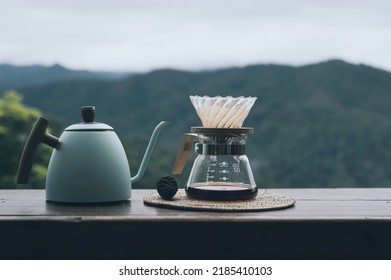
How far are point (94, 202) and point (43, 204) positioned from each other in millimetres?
103

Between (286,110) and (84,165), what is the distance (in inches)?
126

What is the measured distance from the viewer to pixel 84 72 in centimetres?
372

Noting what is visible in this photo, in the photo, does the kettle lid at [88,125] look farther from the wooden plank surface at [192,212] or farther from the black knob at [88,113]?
the wooden plank surface at [192,212]

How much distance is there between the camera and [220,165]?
3.51 ft

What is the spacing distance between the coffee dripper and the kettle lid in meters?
0.17

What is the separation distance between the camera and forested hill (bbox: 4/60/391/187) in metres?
3.81

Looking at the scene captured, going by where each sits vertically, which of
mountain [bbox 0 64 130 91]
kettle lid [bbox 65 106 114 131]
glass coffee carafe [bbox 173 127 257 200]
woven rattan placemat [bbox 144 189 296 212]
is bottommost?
woven rattan placemat [bbox 144 189 296 212]

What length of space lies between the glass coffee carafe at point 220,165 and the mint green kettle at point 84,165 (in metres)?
0.14

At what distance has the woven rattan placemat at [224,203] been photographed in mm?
944

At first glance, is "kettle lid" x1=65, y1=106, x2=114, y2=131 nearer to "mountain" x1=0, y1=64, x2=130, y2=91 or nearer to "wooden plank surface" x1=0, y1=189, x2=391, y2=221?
"wooden plank surface" x1=0, y1=189, x2=391, y2=221

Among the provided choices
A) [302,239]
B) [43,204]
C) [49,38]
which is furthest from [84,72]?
[302,239]

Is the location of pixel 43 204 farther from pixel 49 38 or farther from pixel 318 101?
pixel 318 101

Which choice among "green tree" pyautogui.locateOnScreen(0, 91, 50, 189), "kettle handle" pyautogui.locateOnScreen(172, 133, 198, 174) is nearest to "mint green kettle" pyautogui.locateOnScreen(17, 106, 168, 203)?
"kettle handle" pyautogui.locateOnScreen(172, 133, 198, 174)

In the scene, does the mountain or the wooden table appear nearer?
the wooden table
